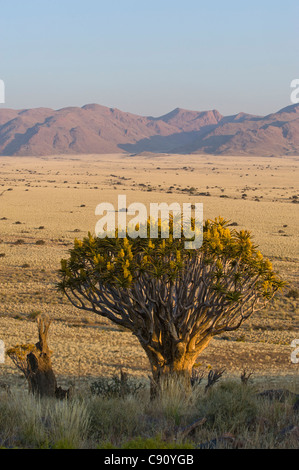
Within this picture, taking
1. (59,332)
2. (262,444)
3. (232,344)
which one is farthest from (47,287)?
(262,444)

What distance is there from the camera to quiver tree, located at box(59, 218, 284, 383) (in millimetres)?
10969

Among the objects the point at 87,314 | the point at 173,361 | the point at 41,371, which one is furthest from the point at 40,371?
the point at 87,314

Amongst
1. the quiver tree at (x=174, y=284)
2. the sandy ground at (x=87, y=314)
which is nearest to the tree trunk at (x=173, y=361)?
the quiver tree at (x=174, y=284)

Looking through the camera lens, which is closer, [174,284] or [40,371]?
[40,371]

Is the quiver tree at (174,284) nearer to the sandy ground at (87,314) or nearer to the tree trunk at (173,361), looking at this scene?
the tree trunk at (173,361)

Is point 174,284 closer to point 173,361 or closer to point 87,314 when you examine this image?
point 173,361

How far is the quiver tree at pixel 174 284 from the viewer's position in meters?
11.0

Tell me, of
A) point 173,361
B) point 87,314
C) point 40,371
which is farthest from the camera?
point 87,314

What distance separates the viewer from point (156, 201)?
7281 centimetres

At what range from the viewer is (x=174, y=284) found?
11.9 m

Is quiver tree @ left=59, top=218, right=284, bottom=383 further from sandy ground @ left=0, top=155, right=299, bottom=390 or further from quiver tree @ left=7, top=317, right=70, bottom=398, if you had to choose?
sandy ground @ left=0, top=155, right=299, bottom=390

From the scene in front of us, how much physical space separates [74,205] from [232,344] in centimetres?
5148

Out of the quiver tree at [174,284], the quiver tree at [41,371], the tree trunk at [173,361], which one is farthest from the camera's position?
the tree trunk at [173,361]

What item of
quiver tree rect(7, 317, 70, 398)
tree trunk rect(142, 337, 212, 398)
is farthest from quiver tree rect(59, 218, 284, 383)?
quiver tree rect(7, 317, 70, 398)
